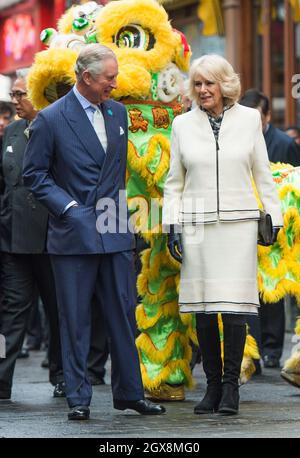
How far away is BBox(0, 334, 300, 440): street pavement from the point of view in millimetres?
6377

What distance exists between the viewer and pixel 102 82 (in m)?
6.99

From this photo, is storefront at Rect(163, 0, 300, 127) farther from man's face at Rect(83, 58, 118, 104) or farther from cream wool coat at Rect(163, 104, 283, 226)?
man's face at Rect(83, 58, 118, 104)

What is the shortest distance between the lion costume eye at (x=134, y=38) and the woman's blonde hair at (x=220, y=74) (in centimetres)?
66

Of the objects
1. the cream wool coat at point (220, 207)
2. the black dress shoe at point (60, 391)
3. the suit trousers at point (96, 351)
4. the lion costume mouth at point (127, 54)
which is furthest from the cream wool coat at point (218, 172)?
the suit trousers at point (96, 351)

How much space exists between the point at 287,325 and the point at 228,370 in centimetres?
606

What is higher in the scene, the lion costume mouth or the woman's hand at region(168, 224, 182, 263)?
the lion costume mouth

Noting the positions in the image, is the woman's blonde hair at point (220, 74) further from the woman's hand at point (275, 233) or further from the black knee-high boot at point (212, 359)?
the black knee-high boot at point (212, 359)

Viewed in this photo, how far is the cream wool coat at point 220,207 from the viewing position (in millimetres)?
7031

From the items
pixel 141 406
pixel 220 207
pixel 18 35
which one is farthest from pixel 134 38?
pixel 18 35

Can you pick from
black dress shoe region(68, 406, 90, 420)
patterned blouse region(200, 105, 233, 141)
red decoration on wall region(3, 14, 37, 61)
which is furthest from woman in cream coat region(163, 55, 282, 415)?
red decoration on wall region(3, 14, 37, 61)

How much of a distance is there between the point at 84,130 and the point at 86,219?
18.9 inches

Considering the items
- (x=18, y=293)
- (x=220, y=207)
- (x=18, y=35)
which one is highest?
(x=18, y=35)

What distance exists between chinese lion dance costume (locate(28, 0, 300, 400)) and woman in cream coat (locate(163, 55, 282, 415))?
463 millimetres

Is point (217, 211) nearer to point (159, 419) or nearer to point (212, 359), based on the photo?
point (212, 359)
